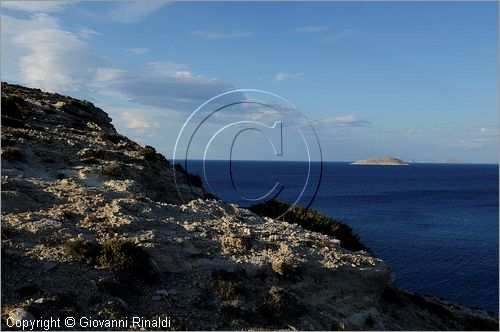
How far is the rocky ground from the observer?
49.2 ft

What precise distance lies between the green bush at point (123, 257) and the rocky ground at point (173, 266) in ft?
0.14

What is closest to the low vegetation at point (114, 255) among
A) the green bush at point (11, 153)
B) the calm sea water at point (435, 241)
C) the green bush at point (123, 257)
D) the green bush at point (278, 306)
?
the green bush at point (123, 257)

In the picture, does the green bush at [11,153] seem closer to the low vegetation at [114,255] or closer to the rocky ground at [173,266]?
the rocky ground at [173,266]

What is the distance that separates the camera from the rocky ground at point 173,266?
49.2 feet

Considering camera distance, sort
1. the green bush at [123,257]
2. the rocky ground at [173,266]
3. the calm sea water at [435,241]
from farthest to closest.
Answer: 1. the calm sea water at [435,241]
2. the green bush at [123,257]
3. the rocky ground at [173,266]

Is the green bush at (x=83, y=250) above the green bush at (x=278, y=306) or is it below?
above

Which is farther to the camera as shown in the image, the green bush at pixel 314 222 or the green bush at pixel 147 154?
the green bush at pixel 147 154

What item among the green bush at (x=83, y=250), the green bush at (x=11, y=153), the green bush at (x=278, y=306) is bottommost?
the green bush at (x=278, y=306)

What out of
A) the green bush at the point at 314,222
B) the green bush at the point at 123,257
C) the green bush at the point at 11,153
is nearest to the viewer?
the green bush at the point at 123,257

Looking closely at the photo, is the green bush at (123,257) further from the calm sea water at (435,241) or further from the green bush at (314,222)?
the calm sea water at (435,241)

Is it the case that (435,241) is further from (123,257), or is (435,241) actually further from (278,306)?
(123,257)

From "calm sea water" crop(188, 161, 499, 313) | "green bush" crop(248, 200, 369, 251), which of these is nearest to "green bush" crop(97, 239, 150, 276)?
"green bush" crop(248, 200, 369, 251)

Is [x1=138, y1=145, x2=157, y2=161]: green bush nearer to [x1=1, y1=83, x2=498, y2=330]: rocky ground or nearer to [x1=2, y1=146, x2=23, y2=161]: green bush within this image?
[x1=1, y1=83, x2=498, y2=330]: rocky ground

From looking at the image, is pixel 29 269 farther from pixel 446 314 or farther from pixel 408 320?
pixel 446 314
